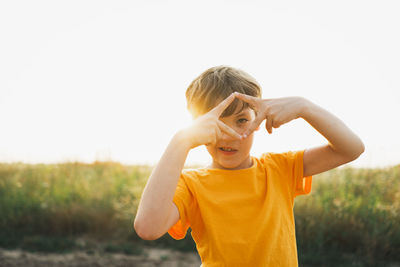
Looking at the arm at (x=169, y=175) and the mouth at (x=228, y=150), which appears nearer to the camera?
the arm at (x=169, y=175)

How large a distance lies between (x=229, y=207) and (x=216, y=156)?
237 millimetres

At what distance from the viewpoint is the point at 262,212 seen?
1.51m

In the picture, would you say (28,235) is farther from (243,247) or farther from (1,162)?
(243,247)

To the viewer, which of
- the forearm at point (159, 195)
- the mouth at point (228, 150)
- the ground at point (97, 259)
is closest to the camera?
the forearm at point (159, 195)

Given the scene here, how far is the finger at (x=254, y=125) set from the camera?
146cm

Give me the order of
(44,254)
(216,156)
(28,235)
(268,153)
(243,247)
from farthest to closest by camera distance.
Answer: (28,235)
(44,254)
(268,153)
(216,156)
(243,247)

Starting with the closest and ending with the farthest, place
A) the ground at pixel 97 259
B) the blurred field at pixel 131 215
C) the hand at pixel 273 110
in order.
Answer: the hand at pixel 273 110
the blurred field at pixel 131 215
the ground at pixel 97 259

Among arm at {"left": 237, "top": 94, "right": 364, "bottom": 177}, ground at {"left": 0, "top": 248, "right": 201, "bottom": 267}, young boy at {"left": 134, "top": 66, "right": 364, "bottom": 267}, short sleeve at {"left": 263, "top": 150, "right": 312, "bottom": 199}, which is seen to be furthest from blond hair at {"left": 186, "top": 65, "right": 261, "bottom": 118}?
ground at {"left": 0, "top": 248, "right": 201, "bottom": 267}

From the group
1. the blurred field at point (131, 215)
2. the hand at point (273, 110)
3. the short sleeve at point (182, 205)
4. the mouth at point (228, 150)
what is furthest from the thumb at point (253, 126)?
the blurred field at point (131, 215)

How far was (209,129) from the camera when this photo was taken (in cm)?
142

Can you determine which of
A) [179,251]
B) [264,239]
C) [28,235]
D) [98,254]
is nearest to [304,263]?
[179,251]

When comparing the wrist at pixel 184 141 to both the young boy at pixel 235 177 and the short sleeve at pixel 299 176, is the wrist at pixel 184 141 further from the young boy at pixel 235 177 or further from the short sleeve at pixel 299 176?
the short sleeve at pixel 299 176

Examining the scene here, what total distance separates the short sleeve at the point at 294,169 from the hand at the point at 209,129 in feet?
1.15

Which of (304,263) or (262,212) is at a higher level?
(262,212)
